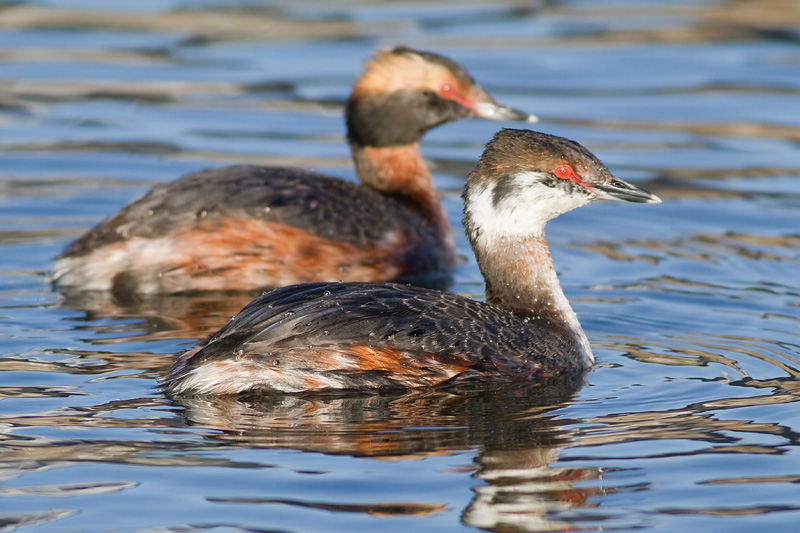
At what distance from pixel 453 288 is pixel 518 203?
2053mm

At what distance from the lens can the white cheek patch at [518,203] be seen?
771cm

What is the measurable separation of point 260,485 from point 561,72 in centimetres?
1142

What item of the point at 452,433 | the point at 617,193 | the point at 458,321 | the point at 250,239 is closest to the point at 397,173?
the point at 250,239

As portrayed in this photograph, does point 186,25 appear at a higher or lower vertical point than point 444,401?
higher

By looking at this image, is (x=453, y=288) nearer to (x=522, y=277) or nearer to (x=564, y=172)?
(x=522, y=277)

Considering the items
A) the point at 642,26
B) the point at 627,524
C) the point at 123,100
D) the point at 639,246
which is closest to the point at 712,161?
the point at 639,246

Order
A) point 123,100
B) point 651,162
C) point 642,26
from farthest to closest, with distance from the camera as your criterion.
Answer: point 642,26 < point 123,100 < point 651,162

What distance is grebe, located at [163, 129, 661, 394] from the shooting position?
6805mm

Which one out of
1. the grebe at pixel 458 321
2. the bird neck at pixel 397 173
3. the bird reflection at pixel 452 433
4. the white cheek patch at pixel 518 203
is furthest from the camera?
the bird neck at pixel 397 173

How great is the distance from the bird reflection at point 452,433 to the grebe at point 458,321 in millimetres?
109

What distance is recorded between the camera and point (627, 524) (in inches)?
213

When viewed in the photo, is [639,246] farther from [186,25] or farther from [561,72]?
[186,25]

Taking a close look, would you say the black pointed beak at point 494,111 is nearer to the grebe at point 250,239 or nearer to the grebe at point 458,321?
the grebe at point 250,239

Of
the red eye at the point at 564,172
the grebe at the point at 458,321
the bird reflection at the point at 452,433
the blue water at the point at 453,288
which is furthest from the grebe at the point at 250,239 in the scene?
the bird reflection at the point at 452,433
